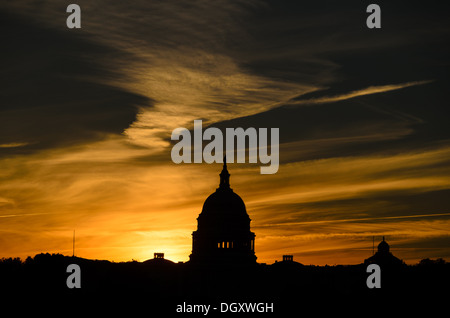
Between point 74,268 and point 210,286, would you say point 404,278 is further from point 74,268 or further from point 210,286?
point 74,268

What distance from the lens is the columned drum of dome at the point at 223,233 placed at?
172125 millimetres

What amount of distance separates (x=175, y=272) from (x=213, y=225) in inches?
400

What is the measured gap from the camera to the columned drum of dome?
565ft

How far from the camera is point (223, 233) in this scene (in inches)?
6826

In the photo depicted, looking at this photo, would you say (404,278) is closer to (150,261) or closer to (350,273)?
(350,273)
